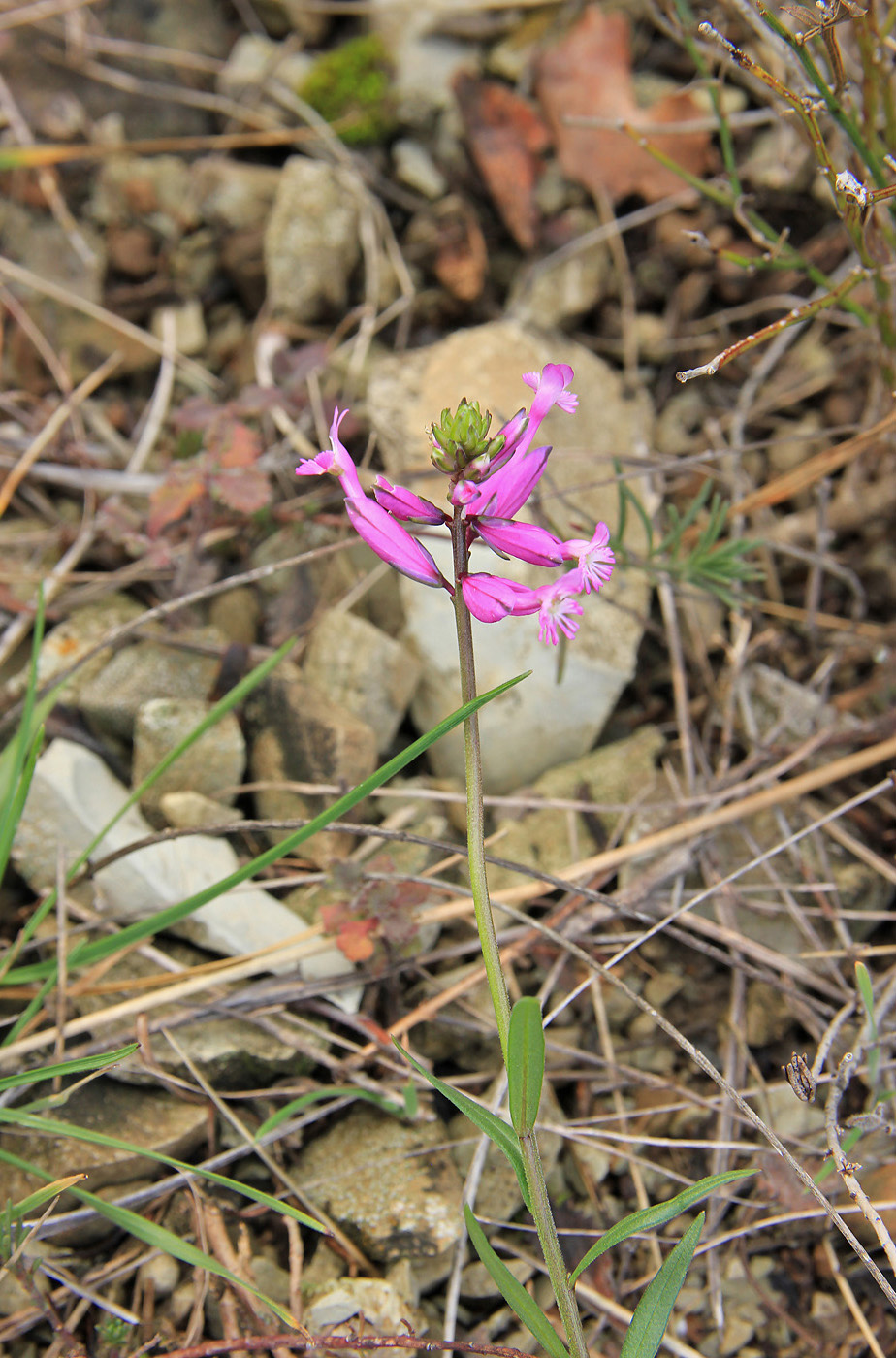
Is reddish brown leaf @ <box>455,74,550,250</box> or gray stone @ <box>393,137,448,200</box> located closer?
reddish brown leaf @ <box>455,74,550,250</box>

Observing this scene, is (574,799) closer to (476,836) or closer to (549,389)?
(476,836)

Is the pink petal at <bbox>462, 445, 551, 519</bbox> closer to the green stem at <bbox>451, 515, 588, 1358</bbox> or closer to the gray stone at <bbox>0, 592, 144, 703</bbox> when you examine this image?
the green stem at <bbox>451, 515, 588, 1358</bbox>

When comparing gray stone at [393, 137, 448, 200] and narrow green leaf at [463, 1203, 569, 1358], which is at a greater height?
gray stone at [393, 137, 448, 200]

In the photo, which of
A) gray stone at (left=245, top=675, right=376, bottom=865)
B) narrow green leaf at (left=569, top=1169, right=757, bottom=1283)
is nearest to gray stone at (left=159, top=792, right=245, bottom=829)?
gray stone at (left=245, top=675, right=376, bottom=865)

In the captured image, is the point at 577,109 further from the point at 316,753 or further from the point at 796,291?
the point at 316,753

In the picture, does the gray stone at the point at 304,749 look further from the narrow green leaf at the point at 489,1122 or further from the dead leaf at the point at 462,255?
the dead leaf at the point at 462,255

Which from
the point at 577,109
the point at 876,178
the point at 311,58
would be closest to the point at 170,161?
the point at 311,58
